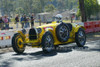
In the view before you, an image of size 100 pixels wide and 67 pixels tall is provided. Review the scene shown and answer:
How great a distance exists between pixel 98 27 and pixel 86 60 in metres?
15.2

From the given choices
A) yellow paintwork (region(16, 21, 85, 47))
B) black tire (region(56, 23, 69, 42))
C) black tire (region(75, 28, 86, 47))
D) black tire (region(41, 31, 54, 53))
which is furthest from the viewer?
black tire (region(75, 28, 86, 47))

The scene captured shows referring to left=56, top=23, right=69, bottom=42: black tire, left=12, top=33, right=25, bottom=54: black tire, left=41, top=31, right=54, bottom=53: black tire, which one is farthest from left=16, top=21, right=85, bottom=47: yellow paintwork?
left=12, top=33, right=25, bottom=54: black tire

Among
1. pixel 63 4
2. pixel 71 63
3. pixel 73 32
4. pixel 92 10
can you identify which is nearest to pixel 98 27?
pixel 73 32

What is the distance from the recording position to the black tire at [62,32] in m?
10.5

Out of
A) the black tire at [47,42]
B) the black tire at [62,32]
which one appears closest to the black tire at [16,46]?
the black tire at [47,42]

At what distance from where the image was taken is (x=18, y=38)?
10188mm

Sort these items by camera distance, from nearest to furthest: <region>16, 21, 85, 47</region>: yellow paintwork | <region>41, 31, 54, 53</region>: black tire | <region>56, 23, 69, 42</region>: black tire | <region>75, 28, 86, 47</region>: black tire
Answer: <region>41, 31, 54, 53</region>: black tire, <region>16, 21, 85, 47</region>: yellow paintwork, <region>56, 23, 69, 42</region>: black tire, <region>75, 28, 86, 47</region>: black tire

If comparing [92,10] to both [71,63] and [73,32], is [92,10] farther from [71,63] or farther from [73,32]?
[71,63]

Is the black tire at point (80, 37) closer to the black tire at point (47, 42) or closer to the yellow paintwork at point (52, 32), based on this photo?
the yellow paintwork at point (52, 32)

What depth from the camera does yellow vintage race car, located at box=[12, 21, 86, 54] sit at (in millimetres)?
9728

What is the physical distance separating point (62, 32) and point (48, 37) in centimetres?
140

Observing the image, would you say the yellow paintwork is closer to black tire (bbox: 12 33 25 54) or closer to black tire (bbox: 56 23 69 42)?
black tire (bbox: 56 23 69 42)

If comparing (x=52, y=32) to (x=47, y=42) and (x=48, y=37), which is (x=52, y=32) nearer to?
(x=48, y=37)

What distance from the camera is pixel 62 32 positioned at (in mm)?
10922
